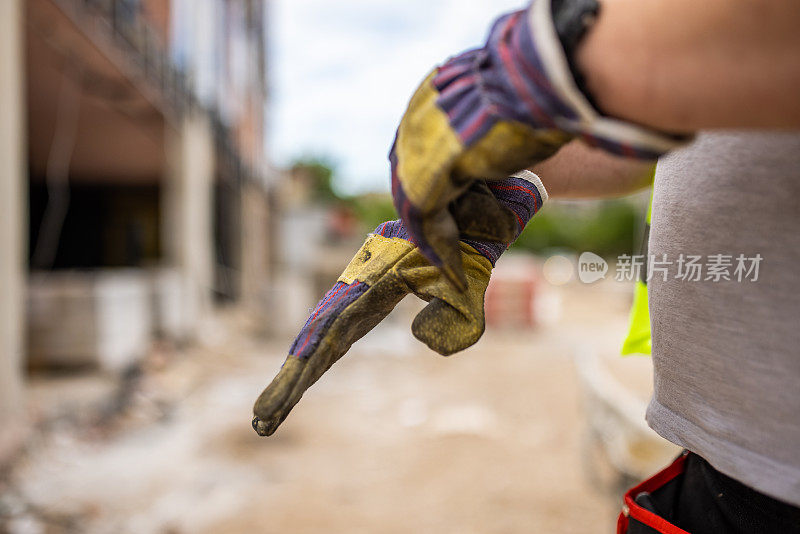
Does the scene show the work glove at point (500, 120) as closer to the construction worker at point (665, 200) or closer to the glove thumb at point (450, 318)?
the construction worker at point (665, 200)

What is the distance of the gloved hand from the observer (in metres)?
0.87

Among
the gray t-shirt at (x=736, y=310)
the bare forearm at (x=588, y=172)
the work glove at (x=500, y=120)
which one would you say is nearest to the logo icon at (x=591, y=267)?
the bare forearm at (x=588, y=172)

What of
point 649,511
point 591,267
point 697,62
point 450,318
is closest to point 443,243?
point 450,318

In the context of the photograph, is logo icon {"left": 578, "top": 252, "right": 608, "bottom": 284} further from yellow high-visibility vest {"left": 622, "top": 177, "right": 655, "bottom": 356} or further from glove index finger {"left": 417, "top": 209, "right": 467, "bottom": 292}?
glove index finger {"left": 417, "top": 209, "right": 467, "bottom": 292}

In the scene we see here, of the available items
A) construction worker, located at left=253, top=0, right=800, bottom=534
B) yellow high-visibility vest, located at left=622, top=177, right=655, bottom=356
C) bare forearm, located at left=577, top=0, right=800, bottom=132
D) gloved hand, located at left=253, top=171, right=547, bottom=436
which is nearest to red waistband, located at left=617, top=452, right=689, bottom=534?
construction worker, located at left=253, top=0, right=800, bottom=534

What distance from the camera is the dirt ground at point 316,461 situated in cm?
373

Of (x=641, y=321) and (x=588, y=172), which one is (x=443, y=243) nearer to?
(x=588, y=172)

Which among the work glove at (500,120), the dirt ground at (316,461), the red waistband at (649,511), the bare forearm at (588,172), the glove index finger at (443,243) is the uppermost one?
the work glove at (500,120)

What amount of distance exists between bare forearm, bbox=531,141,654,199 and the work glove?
380 mm

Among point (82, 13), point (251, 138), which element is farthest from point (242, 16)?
point (82, 13)

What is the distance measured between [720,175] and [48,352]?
6.76m

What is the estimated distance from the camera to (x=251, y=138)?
1752 cm

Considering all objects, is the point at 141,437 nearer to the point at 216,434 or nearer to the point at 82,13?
the point at 216,434

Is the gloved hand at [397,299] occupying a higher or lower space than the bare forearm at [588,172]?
lower
